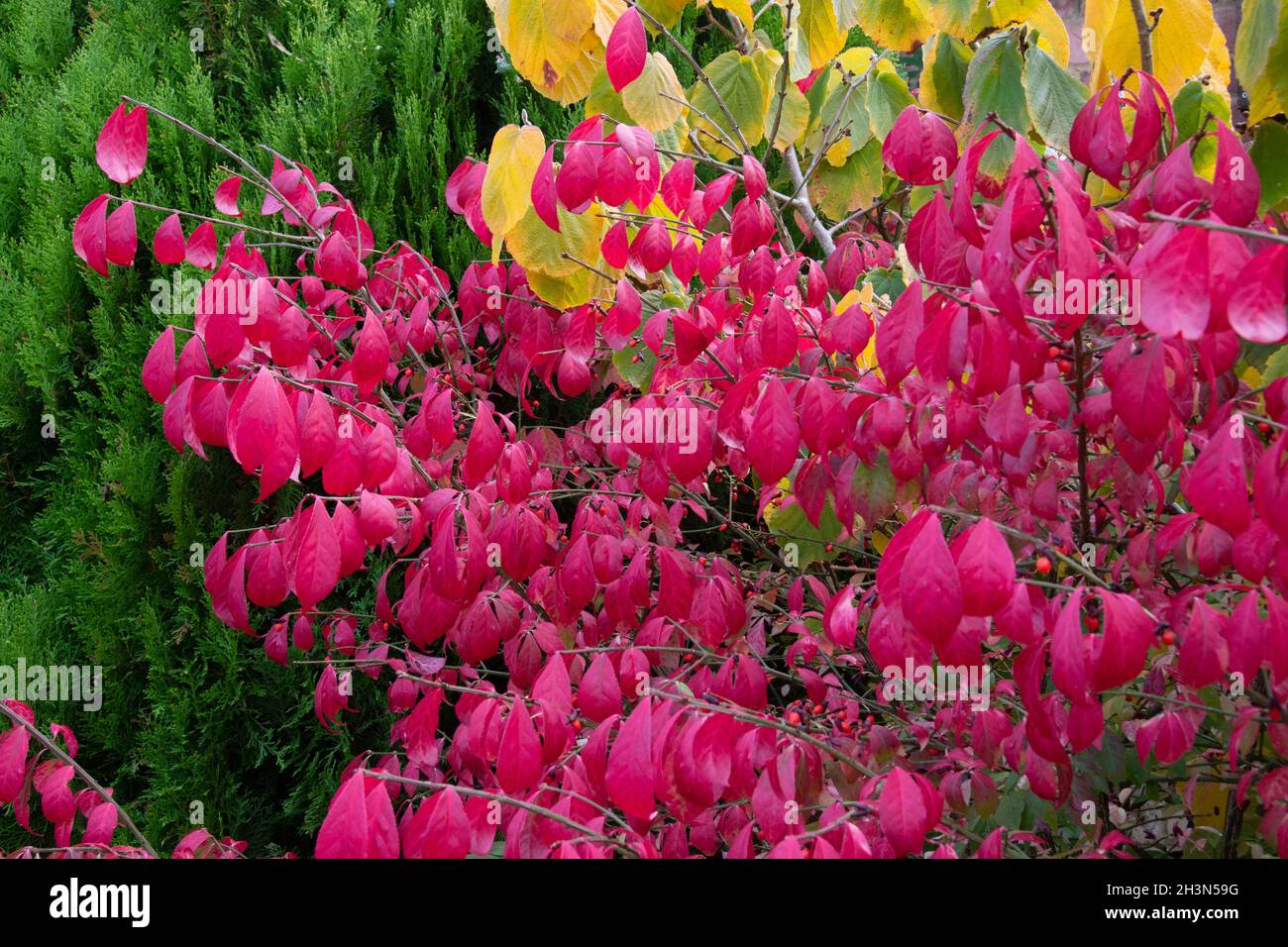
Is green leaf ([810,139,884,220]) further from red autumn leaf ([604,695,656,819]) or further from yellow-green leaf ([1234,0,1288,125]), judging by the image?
red autumn leaf ([604,695,656,819])

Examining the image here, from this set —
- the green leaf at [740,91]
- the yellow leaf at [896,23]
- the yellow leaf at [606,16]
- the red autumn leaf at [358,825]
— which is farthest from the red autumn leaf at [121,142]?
the yellow leaf at [896,23]

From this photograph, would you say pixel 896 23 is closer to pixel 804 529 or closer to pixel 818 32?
pixel 818 32

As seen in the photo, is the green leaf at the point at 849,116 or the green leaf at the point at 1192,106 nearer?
the green leaf at the point at 1192,106

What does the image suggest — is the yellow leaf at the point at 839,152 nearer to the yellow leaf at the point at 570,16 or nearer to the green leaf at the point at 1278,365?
the yellow leaf at the point at 570,16

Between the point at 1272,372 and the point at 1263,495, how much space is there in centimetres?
55

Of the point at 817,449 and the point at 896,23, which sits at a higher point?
the point at 896,23

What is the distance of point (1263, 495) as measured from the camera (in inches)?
37.3

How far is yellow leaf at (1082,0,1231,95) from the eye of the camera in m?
1.58


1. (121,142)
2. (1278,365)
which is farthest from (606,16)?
(1278,365)

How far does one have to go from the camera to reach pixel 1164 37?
5.28 ft

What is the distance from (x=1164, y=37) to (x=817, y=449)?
2.87ft

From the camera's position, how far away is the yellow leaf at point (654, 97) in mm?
2037
